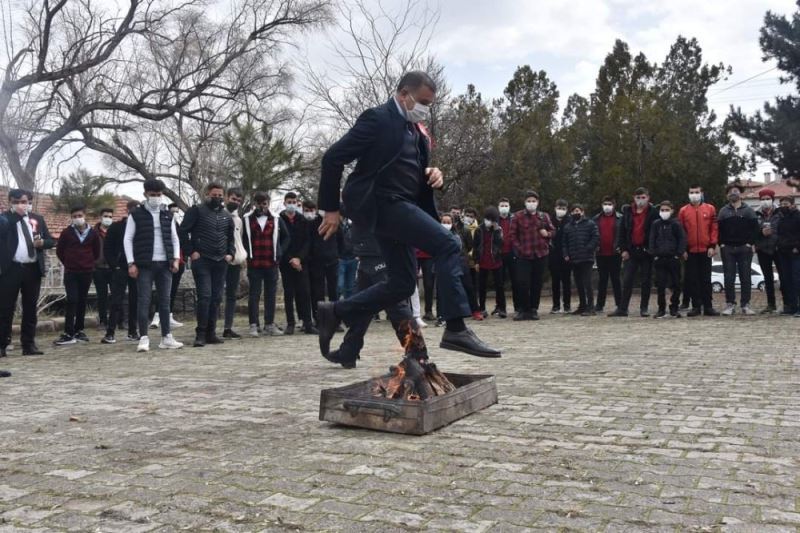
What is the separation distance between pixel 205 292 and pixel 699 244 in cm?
822

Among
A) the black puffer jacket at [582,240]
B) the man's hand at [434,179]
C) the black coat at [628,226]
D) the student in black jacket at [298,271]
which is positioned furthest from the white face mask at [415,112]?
the black puffer jacket at [582,240]

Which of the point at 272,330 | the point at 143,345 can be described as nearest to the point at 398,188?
the point at 143,345

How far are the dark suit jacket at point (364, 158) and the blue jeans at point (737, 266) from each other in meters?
9.80

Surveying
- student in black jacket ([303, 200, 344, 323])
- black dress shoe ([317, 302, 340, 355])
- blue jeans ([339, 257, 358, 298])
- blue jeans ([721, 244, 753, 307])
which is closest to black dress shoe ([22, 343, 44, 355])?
student in black jacket ([303, 200, 344, 323])

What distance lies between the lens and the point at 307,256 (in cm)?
Answer: 1152

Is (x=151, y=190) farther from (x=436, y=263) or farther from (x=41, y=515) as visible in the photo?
(x=41, y=515)

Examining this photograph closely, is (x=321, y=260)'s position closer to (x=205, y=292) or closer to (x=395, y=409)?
(x=205, y=292)

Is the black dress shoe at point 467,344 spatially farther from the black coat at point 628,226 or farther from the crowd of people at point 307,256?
the black coat at point 628,226

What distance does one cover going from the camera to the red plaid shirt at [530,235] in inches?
531

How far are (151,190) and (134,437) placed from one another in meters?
5.93

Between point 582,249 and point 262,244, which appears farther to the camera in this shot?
point 582,249

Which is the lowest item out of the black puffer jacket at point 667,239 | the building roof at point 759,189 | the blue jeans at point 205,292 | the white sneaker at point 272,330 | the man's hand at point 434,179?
the white sneaker at point 272,330

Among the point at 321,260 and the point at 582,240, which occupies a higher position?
the point at 582,240

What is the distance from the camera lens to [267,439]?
13.6 feet
